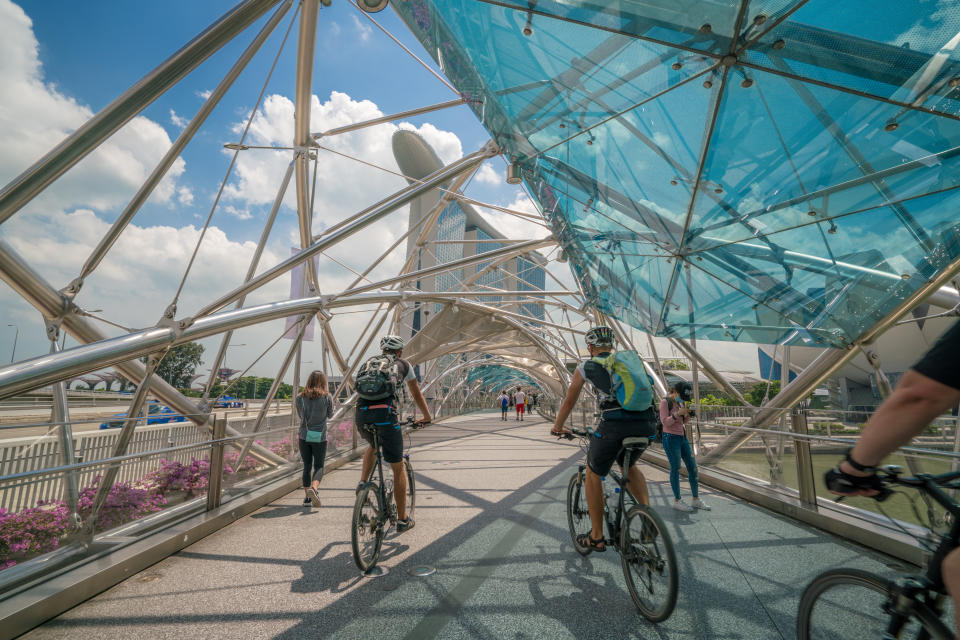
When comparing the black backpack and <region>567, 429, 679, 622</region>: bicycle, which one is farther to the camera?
the black backpack

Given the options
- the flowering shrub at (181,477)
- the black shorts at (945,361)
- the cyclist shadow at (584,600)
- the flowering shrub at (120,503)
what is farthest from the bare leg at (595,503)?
the flowering shrub at (181,477)

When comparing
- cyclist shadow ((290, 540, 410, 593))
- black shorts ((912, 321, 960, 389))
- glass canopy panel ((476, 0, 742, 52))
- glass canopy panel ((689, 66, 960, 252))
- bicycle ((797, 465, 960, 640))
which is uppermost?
glass canopy panel ((476, 0, 742, 52))

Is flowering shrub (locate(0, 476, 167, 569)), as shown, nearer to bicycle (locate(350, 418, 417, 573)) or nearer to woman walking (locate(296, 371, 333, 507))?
bicycle (locate(350, 418, 417, 573))

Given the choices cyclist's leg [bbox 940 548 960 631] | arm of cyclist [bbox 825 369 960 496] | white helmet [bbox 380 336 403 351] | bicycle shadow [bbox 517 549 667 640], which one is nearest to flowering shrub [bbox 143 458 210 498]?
white helmet [bbox 380 336 403 351]

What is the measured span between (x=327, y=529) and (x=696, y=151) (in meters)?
6.62

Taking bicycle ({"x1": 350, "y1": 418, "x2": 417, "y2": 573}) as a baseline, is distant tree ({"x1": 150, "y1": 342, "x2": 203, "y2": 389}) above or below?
above

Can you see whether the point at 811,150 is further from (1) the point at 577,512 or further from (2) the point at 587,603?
(2) the point at 587,603

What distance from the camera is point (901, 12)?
363cm

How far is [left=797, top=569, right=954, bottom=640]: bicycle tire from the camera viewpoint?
185 cm

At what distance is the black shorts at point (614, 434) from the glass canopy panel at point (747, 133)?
357 cm

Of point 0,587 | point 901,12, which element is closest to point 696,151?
point 901,12

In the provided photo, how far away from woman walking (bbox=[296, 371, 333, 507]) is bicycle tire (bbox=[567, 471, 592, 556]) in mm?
3951

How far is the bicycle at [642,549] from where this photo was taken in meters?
3.00

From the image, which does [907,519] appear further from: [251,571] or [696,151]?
[251,571]
